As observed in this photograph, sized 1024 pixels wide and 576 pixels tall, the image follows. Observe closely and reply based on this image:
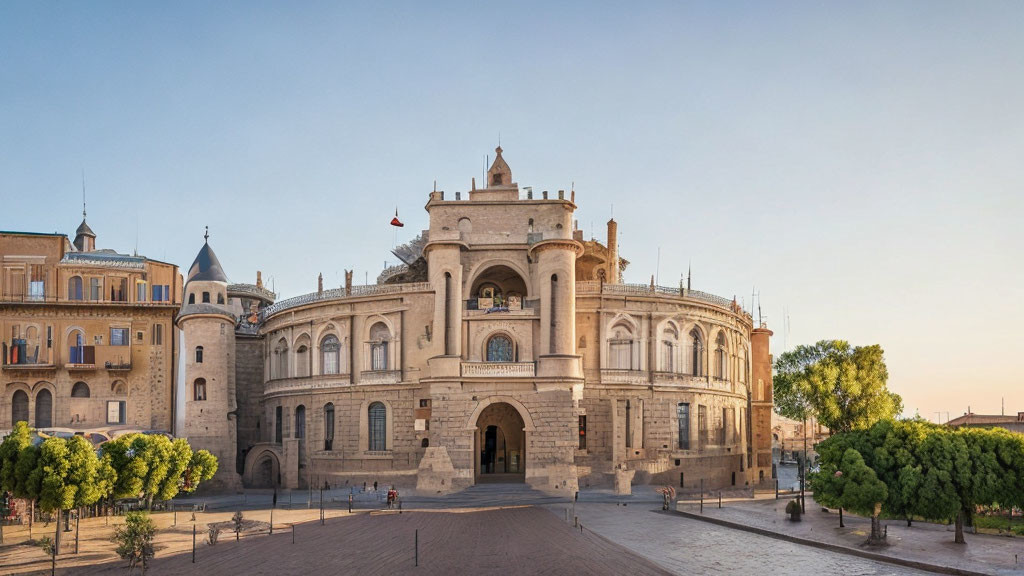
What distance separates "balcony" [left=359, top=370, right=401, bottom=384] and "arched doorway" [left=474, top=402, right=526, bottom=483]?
6.07 metres

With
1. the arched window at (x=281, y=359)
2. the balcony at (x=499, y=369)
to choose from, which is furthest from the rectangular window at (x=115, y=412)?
the balcony at (x=499, y=369)

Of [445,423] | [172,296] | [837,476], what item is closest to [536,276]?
[445,423]

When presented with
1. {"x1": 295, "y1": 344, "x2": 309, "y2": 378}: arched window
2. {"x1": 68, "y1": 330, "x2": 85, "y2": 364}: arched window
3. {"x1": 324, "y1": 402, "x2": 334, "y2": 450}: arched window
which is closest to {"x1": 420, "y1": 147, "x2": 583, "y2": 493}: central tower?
{"x1": 324, "y1": 402, "x2": 334, "y2": 450}: arched window

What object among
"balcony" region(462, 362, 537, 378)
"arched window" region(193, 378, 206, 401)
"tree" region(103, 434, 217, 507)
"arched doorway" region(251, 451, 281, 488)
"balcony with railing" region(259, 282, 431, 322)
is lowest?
"arched doorway" region(251, 451, 281, 488)

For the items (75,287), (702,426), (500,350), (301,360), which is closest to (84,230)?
(75,287)

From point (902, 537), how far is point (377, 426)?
105 feet

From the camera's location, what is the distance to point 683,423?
184ft

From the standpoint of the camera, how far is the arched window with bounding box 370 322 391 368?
55.1 metres

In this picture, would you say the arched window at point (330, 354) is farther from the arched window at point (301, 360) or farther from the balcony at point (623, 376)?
the balcony at point (623, 376)

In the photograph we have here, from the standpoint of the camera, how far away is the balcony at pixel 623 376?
53844mm

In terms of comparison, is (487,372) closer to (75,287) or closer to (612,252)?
(612,252)

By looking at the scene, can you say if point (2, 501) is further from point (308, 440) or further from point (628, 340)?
point (628, 340)

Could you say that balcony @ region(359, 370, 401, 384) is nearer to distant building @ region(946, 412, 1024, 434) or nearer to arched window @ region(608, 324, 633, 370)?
arched window @ region(608, 324, 633, 370)

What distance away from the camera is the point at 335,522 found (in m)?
38.9
